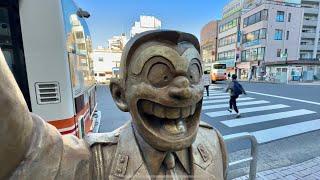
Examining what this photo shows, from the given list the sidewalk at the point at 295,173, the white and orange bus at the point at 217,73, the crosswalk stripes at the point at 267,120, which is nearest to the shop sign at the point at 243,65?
the white and orange bus at the point at 217,73

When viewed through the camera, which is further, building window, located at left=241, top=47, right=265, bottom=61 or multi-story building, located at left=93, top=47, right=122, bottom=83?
building window, located at left=241, top=47, right=265, bottom=61

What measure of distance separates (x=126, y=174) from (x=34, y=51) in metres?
2.05

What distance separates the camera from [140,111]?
105 centimetres

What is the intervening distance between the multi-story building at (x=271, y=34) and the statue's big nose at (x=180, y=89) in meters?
35.6

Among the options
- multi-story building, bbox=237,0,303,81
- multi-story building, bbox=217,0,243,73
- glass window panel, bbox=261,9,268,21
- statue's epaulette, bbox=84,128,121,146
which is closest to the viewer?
statue's epaulette, bbox=84,128,121,146

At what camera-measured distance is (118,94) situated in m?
1.18

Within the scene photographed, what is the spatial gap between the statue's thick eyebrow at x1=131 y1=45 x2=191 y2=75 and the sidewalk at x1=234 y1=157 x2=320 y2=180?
3351 millimetres

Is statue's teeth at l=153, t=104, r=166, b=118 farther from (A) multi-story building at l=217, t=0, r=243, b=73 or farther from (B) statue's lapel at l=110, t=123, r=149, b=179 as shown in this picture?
(A) multi-story building at l=217, t=0, r=243, b=73

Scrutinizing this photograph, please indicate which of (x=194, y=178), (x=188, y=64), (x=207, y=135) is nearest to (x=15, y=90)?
(x=188, y=64)

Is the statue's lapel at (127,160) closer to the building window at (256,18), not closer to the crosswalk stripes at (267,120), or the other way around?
the crosswalk stripes at (267,120)

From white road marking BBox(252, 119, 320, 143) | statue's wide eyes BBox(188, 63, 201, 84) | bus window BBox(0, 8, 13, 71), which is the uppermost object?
bus window BBox(0, 8, 13, 71)

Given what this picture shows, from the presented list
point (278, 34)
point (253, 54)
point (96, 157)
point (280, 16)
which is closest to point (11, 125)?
point (96, 157)

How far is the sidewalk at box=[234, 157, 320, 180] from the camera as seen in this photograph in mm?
3672

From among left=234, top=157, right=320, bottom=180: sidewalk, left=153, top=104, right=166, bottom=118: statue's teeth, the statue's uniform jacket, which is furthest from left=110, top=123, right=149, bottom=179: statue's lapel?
left=234, top=157, right=320, bottom=180: sidewalk
